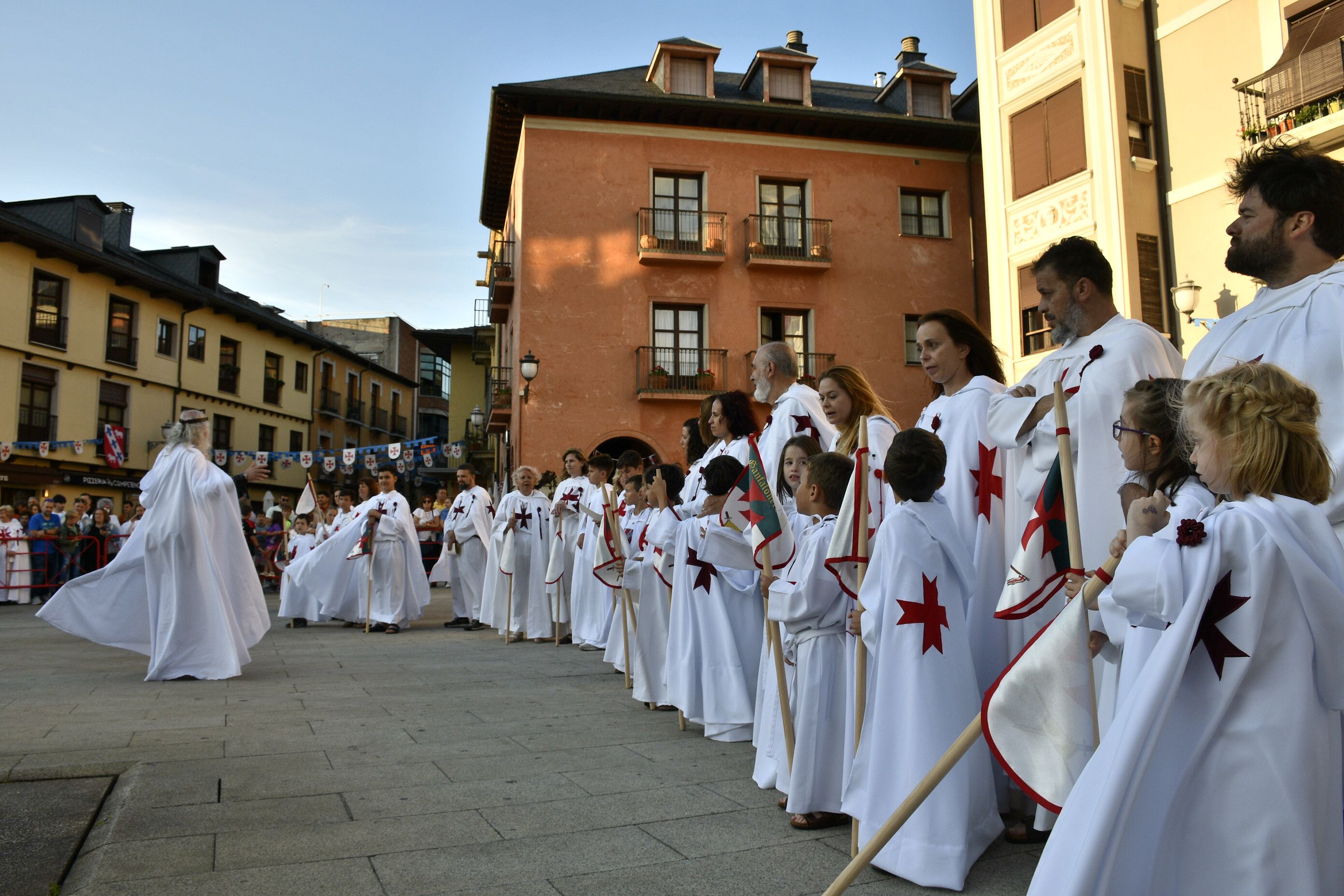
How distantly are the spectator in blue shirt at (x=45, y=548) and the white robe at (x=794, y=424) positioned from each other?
18009 millimetres

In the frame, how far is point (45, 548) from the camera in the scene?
19.6 m

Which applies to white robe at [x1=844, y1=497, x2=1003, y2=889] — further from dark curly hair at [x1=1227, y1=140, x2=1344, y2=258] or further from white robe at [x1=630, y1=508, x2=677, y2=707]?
white robe at [x1=630, y1=508, x2=677, y2=707]

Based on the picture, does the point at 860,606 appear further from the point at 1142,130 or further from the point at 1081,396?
the point at 1142,130

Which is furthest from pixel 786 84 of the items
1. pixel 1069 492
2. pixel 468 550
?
pixel 1069 492

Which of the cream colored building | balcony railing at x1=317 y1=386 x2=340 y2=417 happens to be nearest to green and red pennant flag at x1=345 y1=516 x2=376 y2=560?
the cream colored building

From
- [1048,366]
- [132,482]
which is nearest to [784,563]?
[1048,366]

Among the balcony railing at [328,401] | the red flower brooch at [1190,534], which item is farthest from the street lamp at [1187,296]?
the balcony railing at [328,401]

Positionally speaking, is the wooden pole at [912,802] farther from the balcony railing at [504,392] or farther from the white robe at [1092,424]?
the balcony railing at [504,392]

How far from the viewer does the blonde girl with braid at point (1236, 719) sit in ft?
7.32

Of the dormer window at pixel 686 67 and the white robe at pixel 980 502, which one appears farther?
the dormer window at pixel 686 67

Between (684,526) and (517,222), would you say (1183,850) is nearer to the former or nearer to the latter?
(684,526)

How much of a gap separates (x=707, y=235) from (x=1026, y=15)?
915 cm

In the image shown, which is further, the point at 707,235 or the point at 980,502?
the point at 707,235

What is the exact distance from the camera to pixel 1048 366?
425cm
